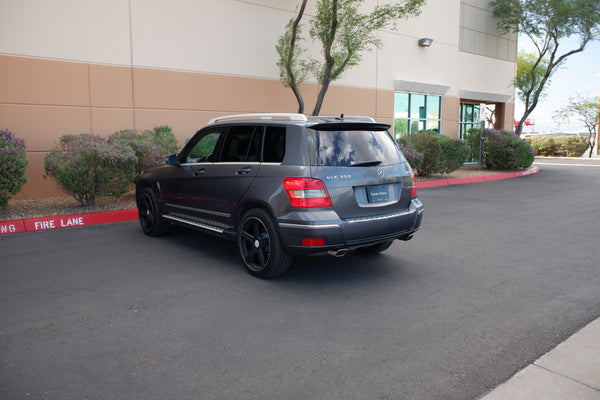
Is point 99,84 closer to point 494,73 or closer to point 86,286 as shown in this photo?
point 86,286

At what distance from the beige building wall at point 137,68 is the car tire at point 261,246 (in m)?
7.56

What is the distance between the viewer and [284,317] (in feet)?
13.6

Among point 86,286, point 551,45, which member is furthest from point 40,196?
point 551,45

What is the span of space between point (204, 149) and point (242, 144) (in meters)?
0.78

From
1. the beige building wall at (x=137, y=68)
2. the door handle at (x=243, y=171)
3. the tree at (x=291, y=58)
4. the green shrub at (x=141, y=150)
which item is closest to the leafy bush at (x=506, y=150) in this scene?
the beige building wall at (x=137, y=68)

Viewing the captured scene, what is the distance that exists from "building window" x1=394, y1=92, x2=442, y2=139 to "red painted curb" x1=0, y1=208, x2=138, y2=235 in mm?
12816

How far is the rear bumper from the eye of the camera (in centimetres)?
468

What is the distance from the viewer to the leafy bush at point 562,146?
35.2 metres

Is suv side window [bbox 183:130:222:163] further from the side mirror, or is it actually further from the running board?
the running board

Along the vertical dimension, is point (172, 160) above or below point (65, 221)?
above

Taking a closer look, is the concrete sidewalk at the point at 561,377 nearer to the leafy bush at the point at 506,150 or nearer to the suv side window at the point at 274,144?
the suv side window at the point at 274,144

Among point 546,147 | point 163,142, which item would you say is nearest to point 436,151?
point 163,142

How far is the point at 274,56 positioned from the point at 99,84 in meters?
5.47

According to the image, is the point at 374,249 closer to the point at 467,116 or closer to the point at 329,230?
the point at 329,230
